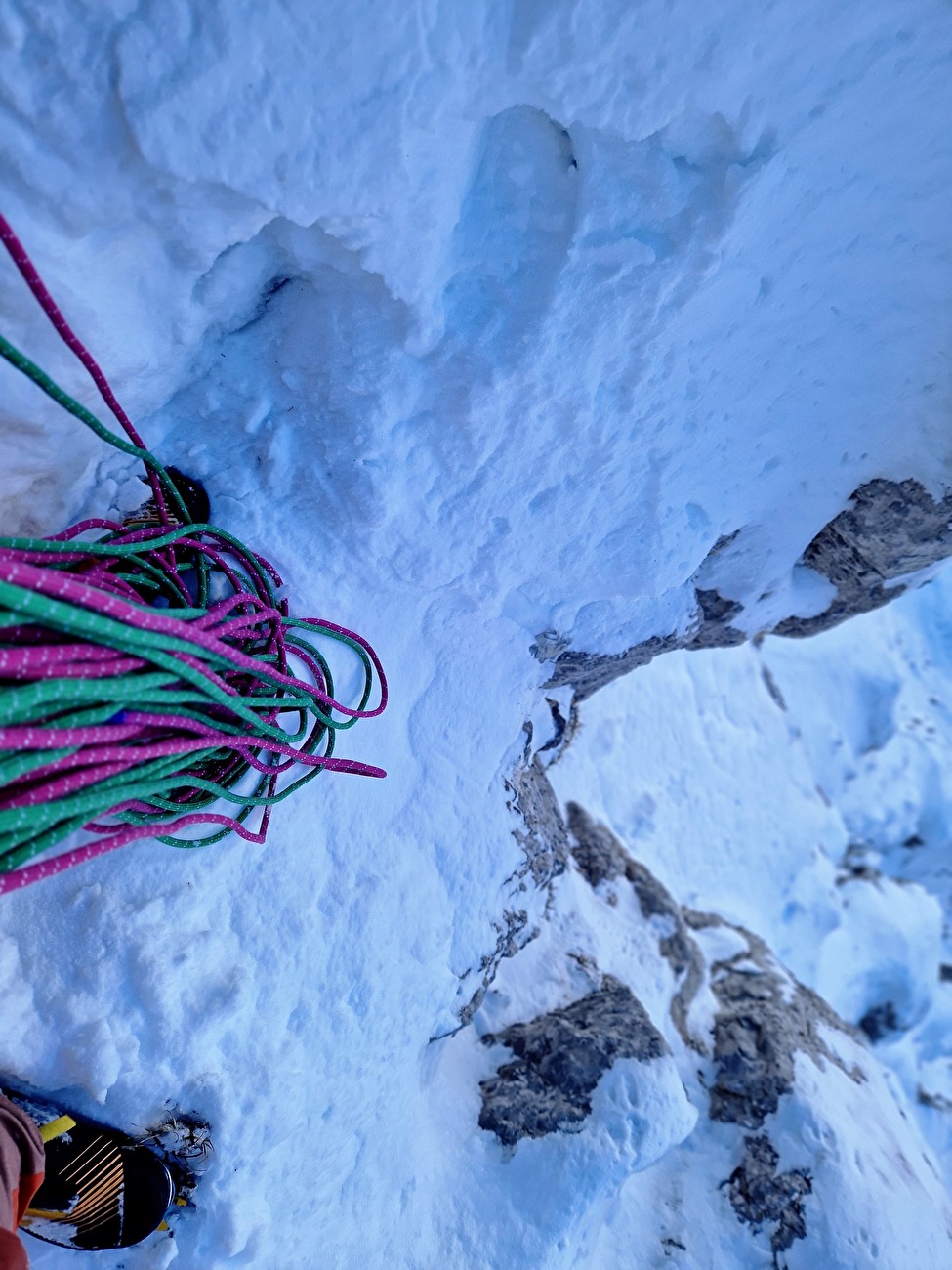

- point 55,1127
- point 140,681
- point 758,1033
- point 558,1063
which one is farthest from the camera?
point 758,1033

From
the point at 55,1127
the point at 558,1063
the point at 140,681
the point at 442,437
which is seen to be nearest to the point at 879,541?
the point at 442,437

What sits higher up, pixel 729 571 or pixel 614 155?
pixel 614 155

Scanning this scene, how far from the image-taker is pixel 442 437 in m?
1.30

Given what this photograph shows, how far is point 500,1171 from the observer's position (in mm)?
1678

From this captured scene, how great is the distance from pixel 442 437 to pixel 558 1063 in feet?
4.69

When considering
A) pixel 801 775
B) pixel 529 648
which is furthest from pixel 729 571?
pixel 801 775

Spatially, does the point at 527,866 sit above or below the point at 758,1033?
above

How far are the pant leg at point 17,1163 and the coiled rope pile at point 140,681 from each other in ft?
1.13

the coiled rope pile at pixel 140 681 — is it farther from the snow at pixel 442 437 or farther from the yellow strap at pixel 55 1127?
the yellow strap at pixel 55 1127

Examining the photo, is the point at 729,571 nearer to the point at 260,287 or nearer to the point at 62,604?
the point at 260,287

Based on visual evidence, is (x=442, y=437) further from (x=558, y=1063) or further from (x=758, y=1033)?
(x=758, y=1033)

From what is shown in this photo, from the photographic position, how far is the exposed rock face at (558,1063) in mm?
1729

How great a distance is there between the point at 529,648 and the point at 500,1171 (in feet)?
3.67

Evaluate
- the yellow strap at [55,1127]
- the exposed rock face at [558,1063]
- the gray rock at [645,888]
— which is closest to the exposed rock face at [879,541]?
the gray rock at [645,888]
